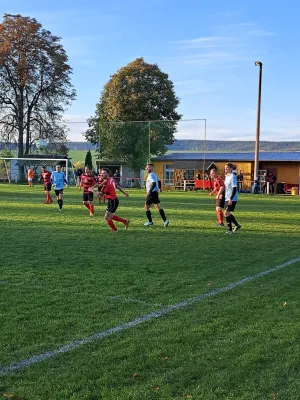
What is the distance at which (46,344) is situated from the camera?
5125 mm

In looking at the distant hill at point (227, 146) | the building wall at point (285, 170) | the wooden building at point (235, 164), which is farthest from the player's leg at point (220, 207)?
the distant hill at point (227, 146)

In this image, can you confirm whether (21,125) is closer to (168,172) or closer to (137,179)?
(137,179)

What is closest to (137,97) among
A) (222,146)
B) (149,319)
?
(222,146)

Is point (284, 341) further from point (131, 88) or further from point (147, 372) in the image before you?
point (131, 88)

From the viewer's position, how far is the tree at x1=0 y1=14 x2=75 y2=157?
56.9m

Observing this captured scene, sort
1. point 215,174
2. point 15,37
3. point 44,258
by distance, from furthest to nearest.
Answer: point 15,37
point 215,174
point 44,258

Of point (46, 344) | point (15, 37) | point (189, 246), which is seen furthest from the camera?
point (15, 37)

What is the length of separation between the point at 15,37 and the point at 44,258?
5178cm

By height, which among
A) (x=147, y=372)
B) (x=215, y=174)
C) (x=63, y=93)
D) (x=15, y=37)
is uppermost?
(x=15, y=37)

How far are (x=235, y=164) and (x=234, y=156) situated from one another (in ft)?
8.23

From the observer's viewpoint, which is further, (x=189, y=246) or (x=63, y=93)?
(x=63, y=93)

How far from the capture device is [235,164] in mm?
50469

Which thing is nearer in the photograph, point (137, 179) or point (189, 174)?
point (189, 174)

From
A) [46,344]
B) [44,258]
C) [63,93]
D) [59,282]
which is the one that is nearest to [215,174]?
[44,258]
